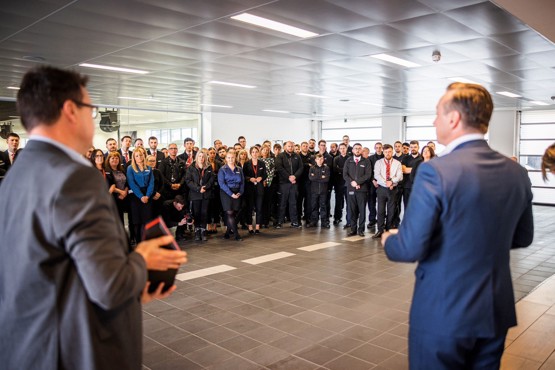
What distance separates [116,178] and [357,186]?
4407 mm

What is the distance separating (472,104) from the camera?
5.40 ft

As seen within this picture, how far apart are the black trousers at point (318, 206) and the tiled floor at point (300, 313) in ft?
7.94

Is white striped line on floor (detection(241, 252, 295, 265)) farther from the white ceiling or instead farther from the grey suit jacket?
the grey suit jacket

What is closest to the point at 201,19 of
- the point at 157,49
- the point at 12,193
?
the point at 157,49

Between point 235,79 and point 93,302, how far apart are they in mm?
9115

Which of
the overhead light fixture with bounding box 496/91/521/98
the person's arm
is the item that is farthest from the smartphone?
the overhead light fixture with bounding box 496/91/521/98

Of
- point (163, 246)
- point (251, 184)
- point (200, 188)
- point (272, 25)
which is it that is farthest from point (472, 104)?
point (251, 184)

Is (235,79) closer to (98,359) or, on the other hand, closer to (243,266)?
(243,266)

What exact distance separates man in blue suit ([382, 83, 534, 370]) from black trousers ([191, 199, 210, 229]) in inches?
257

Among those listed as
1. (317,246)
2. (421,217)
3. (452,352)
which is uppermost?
(421,217)

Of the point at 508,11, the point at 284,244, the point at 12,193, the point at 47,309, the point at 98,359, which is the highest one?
the point at 508,11

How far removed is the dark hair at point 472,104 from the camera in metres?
1.65

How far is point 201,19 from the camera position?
539 cm

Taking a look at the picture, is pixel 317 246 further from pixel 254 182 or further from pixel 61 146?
pixel 61 146
